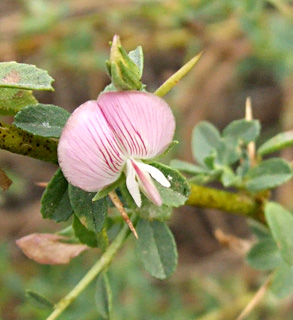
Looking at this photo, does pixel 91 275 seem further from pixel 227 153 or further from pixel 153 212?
pixel 227 153

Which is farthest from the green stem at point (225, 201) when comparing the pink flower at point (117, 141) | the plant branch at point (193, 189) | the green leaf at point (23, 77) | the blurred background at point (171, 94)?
the blurred background at point (171, 94)

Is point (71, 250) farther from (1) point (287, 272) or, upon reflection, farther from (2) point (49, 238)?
(1) point (287, 272)

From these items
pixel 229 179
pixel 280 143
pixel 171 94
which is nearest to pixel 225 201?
pixel 229 179

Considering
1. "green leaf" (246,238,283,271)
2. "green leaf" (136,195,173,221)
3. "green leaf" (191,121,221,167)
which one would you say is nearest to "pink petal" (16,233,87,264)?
"green leaf" (136,195,173,221)

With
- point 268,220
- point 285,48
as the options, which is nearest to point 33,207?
point 285,48

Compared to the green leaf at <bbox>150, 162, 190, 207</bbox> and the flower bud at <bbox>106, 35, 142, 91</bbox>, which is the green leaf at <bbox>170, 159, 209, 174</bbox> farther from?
the flower bud at <bbox>106, 35, 142, 91</bbox>

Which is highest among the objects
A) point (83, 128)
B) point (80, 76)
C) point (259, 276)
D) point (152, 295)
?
point (83, 128)
